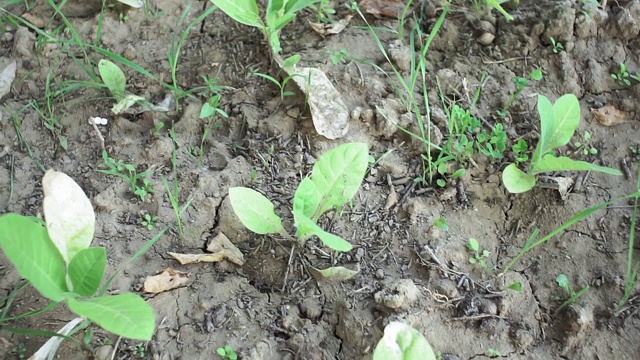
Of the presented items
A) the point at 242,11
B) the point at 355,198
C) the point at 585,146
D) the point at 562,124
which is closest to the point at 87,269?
the point at 355,198

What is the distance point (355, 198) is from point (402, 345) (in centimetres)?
58

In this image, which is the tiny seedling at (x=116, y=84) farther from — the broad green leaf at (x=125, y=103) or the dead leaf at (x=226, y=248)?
the dead leaf at (x=226, y=248)

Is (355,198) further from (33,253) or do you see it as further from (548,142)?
(33,253)

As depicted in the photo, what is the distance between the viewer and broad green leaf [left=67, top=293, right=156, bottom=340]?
4.31 ft

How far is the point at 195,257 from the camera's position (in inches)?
70.2

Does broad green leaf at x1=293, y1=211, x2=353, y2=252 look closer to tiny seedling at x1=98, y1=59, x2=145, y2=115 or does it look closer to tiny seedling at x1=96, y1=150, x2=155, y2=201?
tiny seedling at x1=96, y1=150, x2=155, y2=201

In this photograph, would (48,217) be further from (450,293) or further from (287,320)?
(450,293)

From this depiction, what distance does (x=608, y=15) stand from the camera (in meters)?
2.27

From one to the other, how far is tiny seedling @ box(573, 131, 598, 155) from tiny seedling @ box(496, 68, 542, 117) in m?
0.27

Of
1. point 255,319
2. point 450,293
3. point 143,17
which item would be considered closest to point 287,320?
point 255,319

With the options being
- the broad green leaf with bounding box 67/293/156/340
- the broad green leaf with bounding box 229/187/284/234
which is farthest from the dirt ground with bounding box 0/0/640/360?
the broad green leaf with bounding box 67/293/156/340

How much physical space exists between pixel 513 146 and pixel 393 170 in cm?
44

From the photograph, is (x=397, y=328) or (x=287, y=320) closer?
(x=397, y=328)

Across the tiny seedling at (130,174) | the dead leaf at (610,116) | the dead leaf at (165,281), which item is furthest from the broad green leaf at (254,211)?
the dead leaf at (610,116)
